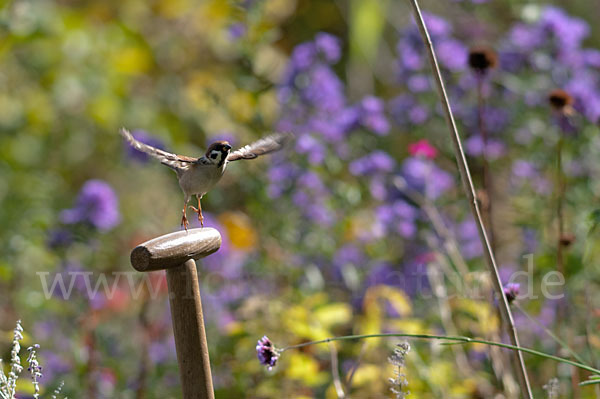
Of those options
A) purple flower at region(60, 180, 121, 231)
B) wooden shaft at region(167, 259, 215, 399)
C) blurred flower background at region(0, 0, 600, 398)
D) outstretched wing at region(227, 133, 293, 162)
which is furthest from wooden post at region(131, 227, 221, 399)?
purple flower at region(60, 180, 121, 231)

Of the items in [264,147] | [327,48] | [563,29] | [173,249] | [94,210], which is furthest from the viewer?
[327,48]

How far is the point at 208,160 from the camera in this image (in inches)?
29.5

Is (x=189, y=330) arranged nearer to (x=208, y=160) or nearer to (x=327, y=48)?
(x=208, y=160)

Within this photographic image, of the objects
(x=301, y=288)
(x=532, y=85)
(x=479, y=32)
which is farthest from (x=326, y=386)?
(x=479, y=32)

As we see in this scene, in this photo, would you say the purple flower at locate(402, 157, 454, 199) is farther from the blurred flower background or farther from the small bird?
the small bird

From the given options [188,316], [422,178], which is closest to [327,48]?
[422,178]

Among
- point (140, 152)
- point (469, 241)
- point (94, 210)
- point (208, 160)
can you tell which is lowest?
point (208, 160)

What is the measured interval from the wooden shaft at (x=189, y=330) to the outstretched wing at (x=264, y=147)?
13cm

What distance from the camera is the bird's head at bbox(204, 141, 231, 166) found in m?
0.74

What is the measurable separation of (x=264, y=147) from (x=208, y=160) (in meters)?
0.07

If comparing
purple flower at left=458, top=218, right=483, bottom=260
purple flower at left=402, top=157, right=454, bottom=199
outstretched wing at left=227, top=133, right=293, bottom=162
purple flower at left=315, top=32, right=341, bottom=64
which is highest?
purple flower at left=315, top=32, right=341, bottom=64

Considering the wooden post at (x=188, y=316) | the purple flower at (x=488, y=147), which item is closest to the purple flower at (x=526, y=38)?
the purple flower at (x=488, y=147)

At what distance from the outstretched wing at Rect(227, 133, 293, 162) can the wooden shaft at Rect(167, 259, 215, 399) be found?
0.13 meters

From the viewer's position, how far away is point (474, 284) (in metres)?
1.37
